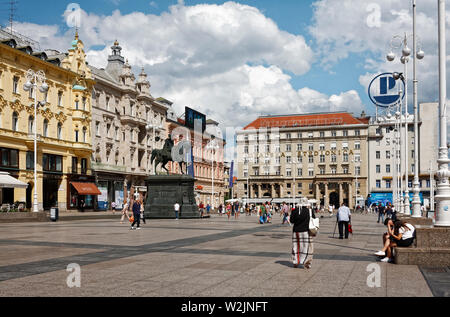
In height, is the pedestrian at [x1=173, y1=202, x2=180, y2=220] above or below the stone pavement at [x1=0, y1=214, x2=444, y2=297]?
below

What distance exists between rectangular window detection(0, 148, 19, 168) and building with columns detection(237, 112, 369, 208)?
217 ft

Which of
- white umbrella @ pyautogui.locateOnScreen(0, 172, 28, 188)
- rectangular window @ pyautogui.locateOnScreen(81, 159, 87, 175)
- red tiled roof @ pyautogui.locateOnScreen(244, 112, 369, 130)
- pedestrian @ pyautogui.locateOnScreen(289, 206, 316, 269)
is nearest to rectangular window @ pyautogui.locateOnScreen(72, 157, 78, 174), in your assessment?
rectangular window @ pyautogui.locateOnScreen(81, 159, 87, 175)

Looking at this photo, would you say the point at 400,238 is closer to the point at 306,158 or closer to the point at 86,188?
Answer: the point at 86,188

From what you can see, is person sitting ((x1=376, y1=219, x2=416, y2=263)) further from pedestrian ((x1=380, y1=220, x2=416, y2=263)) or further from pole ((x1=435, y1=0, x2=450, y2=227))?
pole ((x1=435, y1=0, x2=450, y2=227))

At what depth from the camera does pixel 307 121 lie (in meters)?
115

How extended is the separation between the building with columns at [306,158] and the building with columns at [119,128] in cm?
4094

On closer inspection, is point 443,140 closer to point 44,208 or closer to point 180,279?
point 180,279

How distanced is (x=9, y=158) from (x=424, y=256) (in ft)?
136

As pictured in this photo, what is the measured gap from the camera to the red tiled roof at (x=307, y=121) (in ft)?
365

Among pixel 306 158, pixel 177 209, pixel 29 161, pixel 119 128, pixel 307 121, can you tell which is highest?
pixel 307 121

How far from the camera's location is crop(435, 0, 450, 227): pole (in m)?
11.4

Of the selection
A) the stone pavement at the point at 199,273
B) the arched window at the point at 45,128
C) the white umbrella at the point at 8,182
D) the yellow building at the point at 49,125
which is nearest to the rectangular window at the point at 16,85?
the yellow building at the point at 49,125

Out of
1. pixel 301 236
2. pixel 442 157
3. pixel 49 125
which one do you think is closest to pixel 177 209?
pixel 49 125
